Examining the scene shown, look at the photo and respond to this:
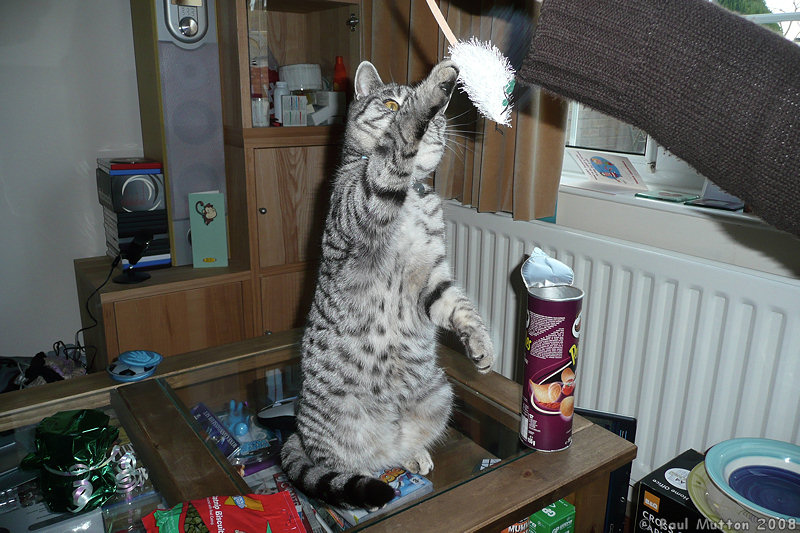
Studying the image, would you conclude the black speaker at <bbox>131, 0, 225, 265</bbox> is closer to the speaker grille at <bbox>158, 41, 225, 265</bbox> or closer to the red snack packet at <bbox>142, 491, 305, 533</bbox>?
the speaker grille at <bbox>158, 41, 225, 265</bbox>

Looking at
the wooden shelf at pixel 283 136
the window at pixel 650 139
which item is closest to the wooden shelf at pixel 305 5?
the wooden shelf at pixel 283 136

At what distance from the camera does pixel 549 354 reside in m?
0.75

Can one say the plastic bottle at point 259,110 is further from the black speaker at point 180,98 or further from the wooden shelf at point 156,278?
the wooden shelf at point 156,278

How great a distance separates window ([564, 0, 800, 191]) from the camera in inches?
54.5

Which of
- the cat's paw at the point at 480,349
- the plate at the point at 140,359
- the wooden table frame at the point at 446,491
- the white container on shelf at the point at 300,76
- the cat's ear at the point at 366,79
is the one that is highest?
the white container on shelf at the point at 300,76

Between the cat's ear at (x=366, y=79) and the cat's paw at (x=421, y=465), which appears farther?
the cat's ear at (x=366, y=79)

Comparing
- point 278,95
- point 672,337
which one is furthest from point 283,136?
point 672,337

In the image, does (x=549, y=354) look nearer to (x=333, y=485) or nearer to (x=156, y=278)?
(x=333, y=485)

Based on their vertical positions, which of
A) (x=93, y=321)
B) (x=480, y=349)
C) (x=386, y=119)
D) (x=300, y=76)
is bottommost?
(x=93, y=321)

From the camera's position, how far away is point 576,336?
29.8 inches

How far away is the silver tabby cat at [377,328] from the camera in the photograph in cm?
86

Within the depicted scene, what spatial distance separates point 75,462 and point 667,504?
965 mm

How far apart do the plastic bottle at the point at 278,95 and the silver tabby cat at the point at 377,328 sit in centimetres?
111

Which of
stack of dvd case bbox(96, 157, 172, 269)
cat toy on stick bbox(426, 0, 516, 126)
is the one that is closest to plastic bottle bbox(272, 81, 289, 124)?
stack of dvd case bbox(96, 157, 172, 269)
